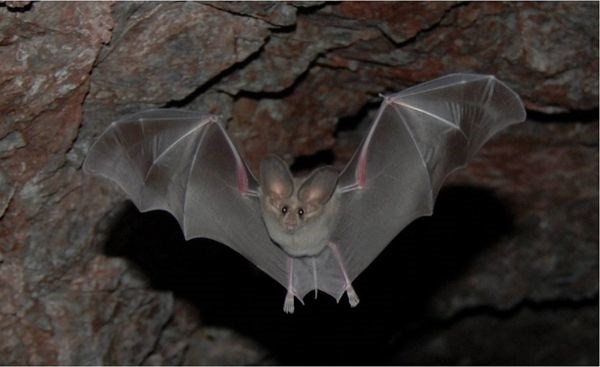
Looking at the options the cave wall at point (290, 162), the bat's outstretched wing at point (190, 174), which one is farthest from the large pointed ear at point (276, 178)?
the cave wall at point (290, 162)

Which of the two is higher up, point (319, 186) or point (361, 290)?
point (319, 186)

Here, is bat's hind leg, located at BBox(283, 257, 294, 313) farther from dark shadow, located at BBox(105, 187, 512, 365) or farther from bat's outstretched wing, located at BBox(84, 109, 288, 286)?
dark shadow, located at BBox(105, 187, 512, 365)

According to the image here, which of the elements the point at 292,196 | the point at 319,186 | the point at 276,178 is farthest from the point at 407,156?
the point at 276,178

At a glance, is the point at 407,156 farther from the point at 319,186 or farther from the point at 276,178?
the point at 276,178

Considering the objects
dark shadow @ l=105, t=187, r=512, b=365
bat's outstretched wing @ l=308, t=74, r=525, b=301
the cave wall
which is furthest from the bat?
dark shadow @ l=105, t=187, r=512, b=365

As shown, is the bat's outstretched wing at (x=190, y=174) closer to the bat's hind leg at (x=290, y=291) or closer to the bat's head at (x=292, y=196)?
the bat's hind leg at (x=290, y=291)

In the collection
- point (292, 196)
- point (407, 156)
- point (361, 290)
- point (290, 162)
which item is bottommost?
point (361, 290)

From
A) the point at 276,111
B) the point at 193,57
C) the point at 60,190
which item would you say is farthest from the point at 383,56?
the point at 60,190
